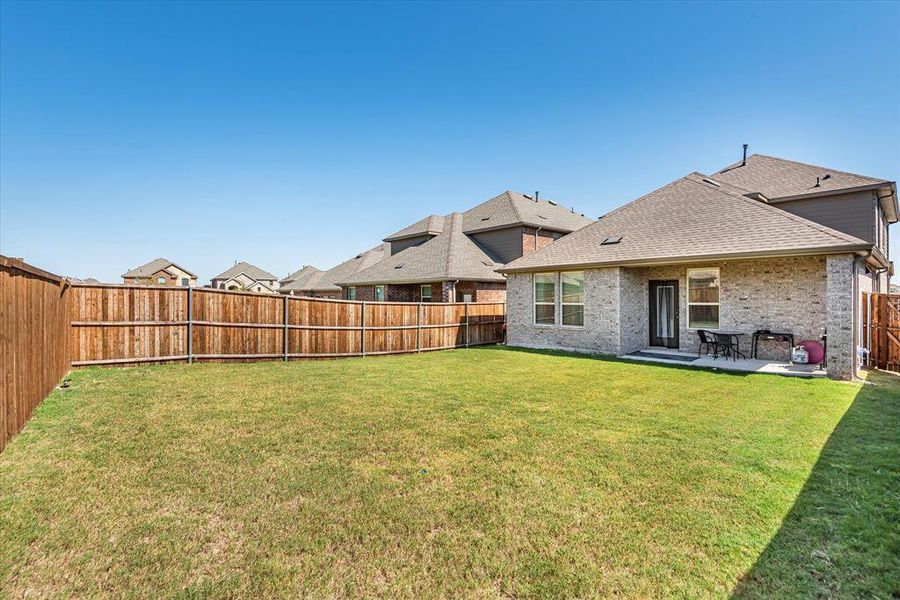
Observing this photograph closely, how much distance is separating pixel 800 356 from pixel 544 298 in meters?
7.04

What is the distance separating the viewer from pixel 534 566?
8.17 feet

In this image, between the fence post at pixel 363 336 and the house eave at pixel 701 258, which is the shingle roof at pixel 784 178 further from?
the fence post at pixel 363 336

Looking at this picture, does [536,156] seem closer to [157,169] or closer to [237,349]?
[237,349]

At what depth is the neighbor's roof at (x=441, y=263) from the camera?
18875 millimetres

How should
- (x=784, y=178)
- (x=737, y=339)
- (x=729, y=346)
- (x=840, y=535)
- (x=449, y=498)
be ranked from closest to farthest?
(x=840, y=535) < (x=449, y=498) < (x=729, y=346) < (x=737, y=339) < (x=784, y=178)

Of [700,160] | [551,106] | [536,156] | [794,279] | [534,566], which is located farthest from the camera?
[536,156]

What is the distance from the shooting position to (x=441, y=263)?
1964 cm

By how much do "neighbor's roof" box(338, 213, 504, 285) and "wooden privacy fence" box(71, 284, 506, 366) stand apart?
15.7 feet

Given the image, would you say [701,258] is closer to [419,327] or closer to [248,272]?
[419,327]

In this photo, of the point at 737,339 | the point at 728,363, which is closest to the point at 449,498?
the point at 728,363

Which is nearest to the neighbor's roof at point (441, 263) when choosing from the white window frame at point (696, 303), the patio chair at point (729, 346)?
the white window frame at point (696, 303)

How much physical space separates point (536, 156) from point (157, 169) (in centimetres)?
1811

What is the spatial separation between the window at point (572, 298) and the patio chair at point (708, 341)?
3.35 m

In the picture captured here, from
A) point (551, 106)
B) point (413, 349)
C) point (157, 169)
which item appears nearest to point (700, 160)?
point (551, 106)
